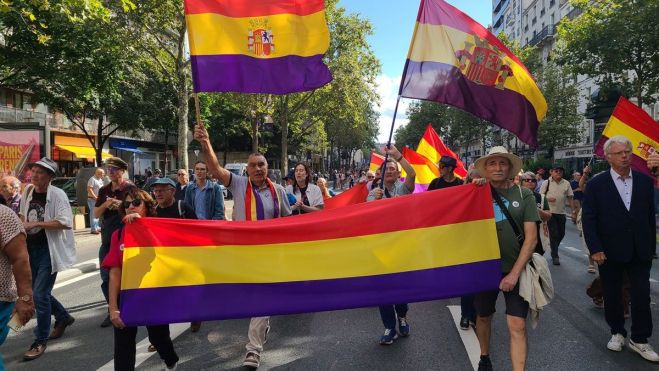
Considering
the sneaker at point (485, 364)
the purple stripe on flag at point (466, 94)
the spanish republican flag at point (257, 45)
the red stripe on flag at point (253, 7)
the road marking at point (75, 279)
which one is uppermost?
the red stripe on flag at point (253, 7)

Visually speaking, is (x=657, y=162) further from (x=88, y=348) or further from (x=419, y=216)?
(x=88, y=348)

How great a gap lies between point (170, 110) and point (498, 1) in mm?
63805

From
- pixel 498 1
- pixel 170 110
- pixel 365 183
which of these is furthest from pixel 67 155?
pixel 498 1

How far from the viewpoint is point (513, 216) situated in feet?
11.7

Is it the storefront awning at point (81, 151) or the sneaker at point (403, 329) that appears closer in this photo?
the sneaker at point (403, 329)

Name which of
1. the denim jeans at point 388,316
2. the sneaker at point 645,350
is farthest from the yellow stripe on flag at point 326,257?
the sneaker at point 645,350

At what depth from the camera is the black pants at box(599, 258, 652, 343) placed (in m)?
4.26

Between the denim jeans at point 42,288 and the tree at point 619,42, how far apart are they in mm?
18556

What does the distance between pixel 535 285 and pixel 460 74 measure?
2116mm

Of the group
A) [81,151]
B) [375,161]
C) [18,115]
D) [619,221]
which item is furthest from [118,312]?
[81,151]

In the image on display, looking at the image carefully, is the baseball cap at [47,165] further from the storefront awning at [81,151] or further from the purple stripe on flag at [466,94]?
the storefront awning at [81,151]

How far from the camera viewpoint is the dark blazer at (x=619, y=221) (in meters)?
4.28

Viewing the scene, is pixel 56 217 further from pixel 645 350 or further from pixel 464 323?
pixel 645 350

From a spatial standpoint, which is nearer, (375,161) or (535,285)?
(535,285)
